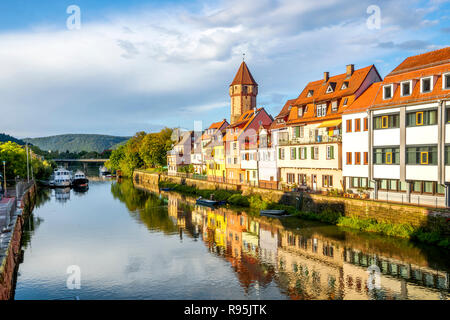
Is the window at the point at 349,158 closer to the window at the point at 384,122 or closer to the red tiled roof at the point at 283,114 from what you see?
the window at the point at 384,122

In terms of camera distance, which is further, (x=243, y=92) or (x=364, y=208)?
(x=243, y=92)

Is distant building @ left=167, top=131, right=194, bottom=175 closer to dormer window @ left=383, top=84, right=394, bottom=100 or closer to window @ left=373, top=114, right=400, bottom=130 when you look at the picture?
window @ left=373, top=114, right=400, bottom=130

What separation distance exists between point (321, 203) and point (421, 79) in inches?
588

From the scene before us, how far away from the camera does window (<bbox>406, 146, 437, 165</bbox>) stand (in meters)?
30.3

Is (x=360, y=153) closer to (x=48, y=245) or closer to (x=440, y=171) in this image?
(x=440, y=171)

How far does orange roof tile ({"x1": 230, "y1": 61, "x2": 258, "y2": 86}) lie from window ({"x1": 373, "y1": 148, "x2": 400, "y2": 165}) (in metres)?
52.8

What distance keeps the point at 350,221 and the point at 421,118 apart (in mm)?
10722

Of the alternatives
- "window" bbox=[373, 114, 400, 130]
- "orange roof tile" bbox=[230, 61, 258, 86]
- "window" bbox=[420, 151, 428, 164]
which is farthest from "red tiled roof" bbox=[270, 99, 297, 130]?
"orange roof tile" bbox=[230, 61, 258, 86]

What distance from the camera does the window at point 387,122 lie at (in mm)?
33388

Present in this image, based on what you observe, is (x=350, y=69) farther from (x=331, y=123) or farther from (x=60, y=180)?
(x=60, y=180)

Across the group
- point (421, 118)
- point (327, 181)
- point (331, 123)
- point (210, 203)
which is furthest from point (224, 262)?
point (210, 203)

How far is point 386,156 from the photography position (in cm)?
3428

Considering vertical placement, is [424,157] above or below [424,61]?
below
